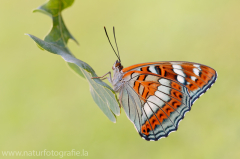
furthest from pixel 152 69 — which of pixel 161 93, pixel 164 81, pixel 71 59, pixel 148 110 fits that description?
pixel 71 59

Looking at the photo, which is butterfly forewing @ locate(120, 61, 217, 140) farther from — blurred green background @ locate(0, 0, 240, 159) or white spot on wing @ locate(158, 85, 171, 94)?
blurred green background @ locate(0, 0, 240, 159)

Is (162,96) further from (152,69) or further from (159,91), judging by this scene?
(152,69)

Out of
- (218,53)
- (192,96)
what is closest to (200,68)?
(192,96)

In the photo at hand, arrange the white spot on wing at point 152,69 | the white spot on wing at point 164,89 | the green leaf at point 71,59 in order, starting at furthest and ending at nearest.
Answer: the white spot on wing at point 164,89
the white spot on wing at point 152,69
the green leaf at point 71,59

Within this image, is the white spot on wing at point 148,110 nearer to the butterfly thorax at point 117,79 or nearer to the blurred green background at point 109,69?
the butterfly thorax at point 117,79

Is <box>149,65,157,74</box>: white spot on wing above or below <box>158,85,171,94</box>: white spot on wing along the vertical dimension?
above

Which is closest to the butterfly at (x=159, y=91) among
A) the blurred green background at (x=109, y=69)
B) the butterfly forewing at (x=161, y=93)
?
the butterfly forewing at (x=161, y=93)

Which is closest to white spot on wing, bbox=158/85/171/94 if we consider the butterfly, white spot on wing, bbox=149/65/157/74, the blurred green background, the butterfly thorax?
the butterfly
